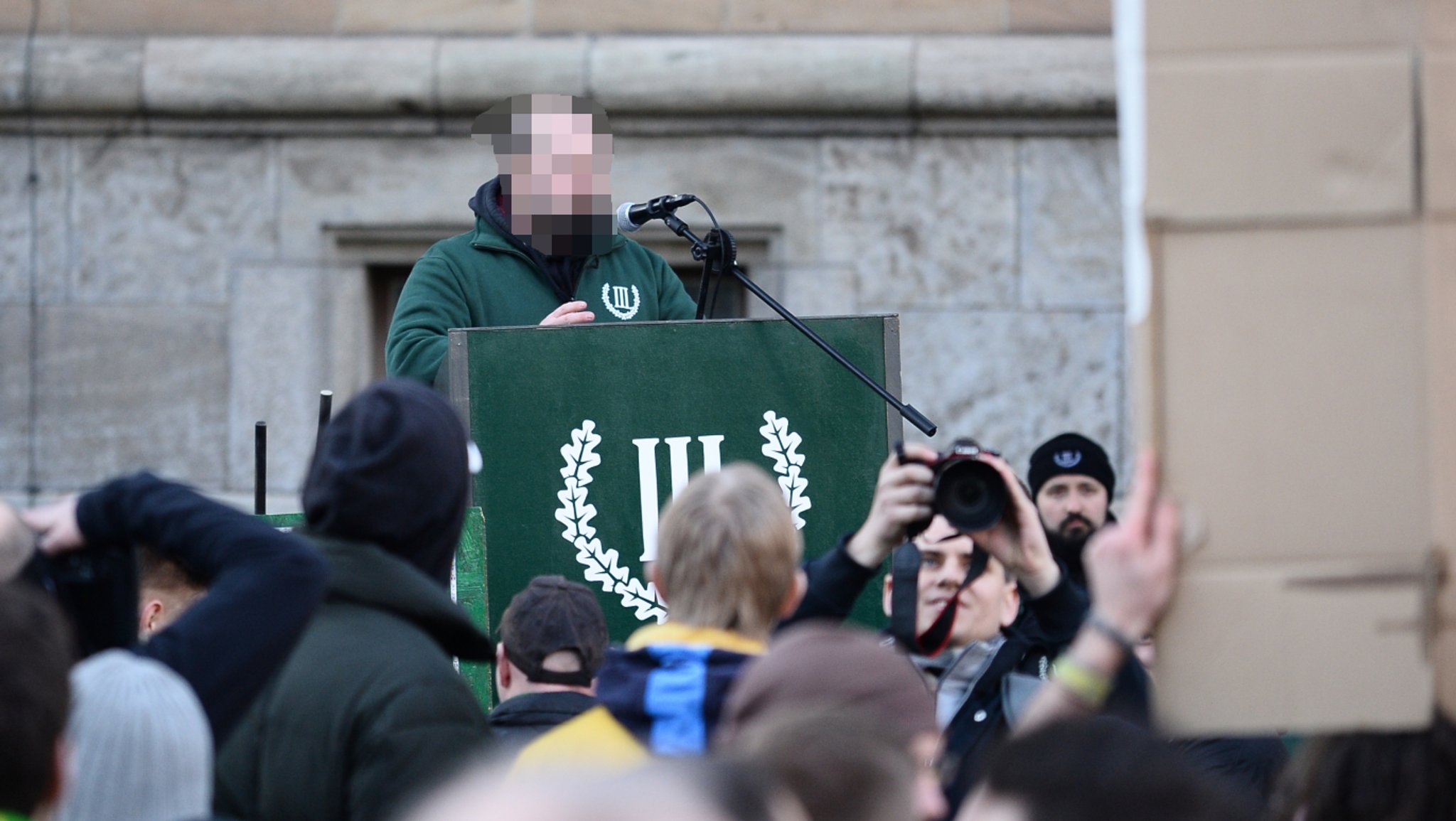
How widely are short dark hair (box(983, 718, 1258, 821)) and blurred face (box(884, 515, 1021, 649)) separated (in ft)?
4.58

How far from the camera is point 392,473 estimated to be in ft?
8.71

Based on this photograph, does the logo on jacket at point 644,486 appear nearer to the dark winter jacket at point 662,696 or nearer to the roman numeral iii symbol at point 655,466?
the roman numeral iii symbol at point 655,466

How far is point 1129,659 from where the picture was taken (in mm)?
2436

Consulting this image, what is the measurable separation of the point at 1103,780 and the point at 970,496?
0.91m

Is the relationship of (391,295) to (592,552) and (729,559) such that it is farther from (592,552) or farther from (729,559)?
(729,559)

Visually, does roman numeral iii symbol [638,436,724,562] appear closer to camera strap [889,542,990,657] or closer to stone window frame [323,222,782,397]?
camera strap [889,542,990,657]

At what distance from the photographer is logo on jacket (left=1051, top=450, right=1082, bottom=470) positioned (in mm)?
5117

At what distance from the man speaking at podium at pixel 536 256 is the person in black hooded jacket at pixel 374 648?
1409 millimetres

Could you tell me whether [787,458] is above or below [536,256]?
below

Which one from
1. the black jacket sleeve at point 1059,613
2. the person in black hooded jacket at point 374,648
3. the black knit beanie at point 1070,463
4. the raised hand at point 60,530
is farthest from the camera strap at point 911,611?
the black knit beanie at point 1070,463

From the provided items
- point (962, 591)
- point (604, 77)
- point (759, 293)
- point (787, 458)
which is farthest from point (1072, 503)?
point (604, 77)

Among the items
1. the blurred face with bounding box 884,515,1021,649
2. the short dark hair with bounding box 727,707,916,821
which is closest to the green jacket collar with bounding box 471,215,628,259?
the blurred face with bounding box 884,515,1021,649

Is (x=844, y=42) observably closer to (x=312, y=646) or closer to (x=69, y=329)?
(x=69, y=329)

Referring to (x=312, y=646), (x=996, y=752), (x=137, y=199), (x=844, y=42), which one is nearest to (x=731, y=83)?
(x=844, y=42)
